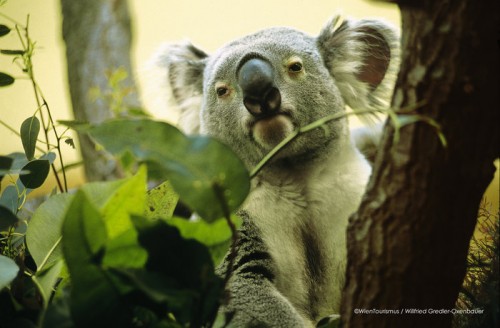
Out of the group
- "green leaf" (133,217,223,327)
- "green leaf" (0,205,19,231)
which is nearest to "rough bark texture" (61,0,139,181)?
"green leaf" (0,205,19,231)

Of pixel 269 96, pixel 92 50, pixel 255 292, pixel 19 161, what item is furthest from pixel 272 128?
pixel 92 50

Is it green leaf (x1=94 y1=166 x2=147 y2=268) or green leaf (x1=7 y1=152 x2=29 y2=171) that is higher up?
green leaf (x1=94 y1=166 x2=147 y2=268)

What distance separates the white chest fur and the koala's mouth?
200 millimetres

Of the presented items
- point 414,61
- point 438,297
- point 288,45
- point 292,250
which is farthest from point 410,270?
point 288,45

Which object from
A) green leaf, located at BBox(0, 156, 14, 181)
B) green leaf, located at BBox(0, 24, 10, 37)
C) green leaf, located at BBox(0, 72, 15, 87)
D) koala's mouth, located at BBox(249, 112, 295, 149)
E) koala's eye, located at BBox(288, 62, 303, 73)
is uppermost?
green leaf, located at BBox(0, 24, 10, 37)

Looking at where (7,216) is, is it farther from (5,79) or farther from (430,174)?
(430,174)

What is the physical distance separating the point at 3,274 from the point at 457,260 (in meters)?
0.83

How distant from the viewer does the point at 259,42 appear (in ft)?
6.85

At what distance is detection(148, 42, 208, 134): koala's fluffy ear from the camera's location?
2439 millimetres

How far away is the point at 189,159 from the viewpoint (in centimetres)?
91

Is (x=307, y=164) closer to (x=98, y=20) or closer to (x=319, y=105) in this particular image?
(x=319, y=105)

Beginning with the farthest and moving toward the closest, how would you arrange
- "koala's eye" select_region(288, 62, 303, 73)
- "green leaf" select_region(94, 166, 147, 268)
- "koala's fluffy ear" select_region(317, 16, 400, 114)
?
"koala's fluffy ear" select_region(317, 16, 400, 114), "koala's eye" select_region(288, 62, 303, 73), "green leaf" select_region(94, 166, 147, 268)

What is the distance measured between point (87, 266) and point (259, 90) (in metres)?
1.00

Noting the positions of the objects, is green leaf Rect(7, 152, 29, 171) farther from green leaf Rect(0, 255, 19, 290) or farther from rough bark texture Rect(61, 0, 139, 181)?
rough bark texture Rect(61, 0, 139, 181)
